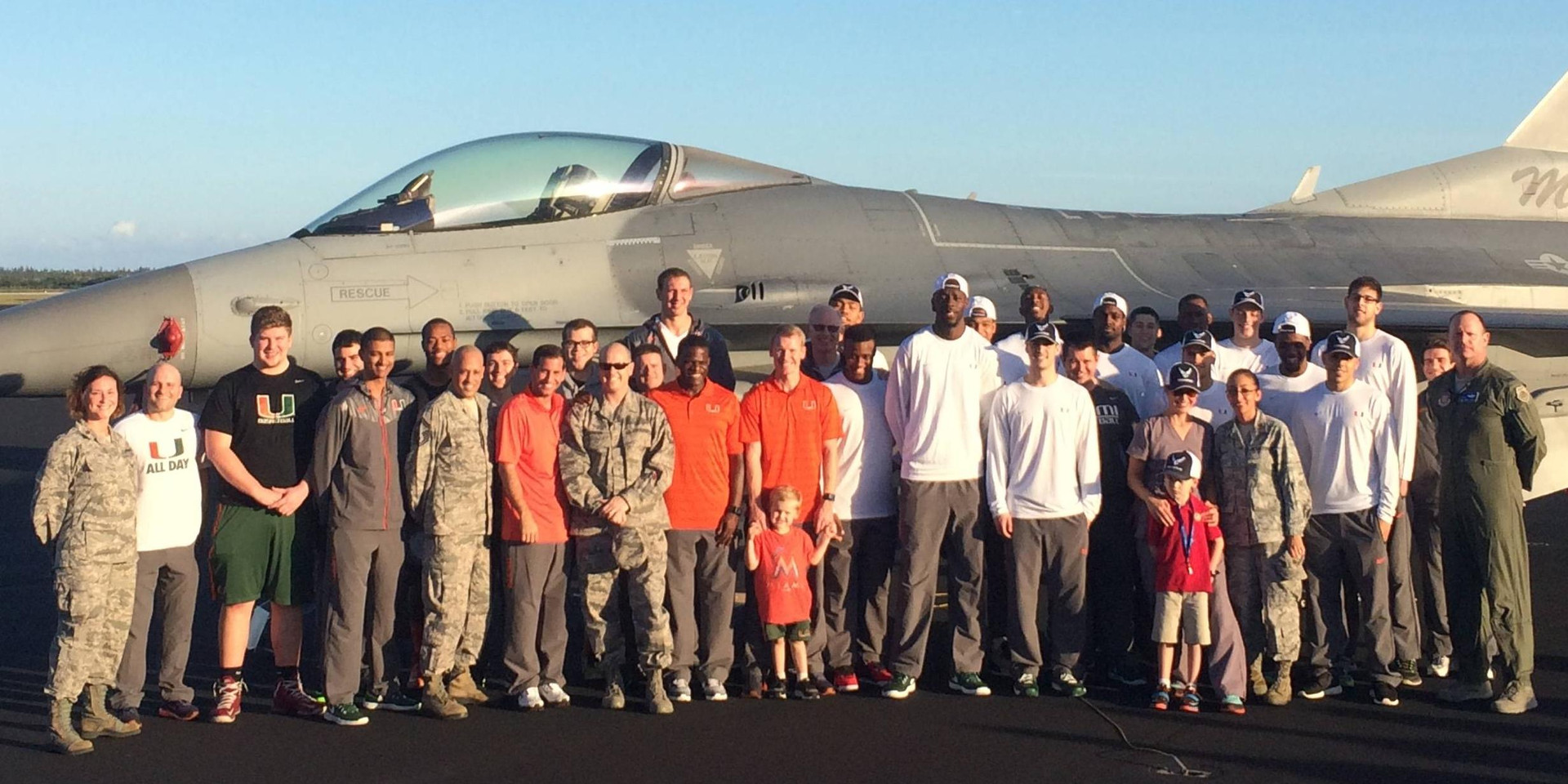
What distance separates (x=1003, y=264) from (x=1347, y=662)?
185 inches

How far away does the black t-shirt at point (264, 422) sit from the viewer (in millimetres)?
5980

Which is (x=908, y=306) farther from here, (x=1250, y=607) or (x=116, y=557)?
(x=116, y=557)

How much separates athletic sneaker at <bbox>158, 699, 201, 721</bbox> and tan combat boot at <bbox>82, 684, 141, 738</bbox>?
8.9 inches

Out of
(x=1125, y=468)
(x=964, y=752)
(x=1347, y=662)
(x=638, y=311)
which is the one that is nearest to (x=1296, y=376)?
(x=1125, y=468)

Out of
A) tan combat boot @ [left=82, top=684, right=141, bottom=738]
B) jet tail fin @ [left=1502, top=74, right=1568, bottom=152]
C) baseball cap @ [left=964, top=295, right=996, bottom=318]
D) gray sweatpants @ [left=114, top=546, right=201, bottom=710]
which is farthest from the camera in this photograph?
jet tail fin @ [left=1502, top=74, right=1568, bottom=152]

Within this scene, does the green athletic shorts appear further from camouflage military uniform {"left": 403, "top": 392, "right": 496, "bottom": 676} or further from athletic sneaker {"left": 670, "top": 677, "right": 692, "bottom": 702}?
athletic sneaker {"left": 670, "top": 677, "right": 692, "bottom": 702}

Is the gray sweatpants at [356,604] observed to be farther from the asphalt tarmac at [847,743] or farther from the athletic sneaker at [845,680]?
the athletic sneaker at [845,680]

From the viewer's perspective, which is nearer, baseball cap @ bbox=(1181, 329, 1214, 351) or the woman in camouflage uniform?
the woman in camouflage uniform

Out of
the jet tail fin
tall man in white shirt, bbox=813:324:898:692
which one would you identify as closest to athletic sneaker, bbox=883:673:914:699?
tall man in white shirt, bbox=813:324:898:692

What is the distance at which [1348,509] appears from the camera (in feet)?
21.0

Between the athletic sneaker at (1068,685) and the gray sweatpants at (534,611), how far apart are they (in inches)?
92.5

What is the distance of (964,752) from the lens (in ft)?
18.1

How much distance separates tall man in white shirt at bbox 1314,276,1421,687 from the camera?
259 inches

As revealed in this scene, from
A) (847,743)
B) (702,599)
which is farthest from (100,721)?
(847,743)
